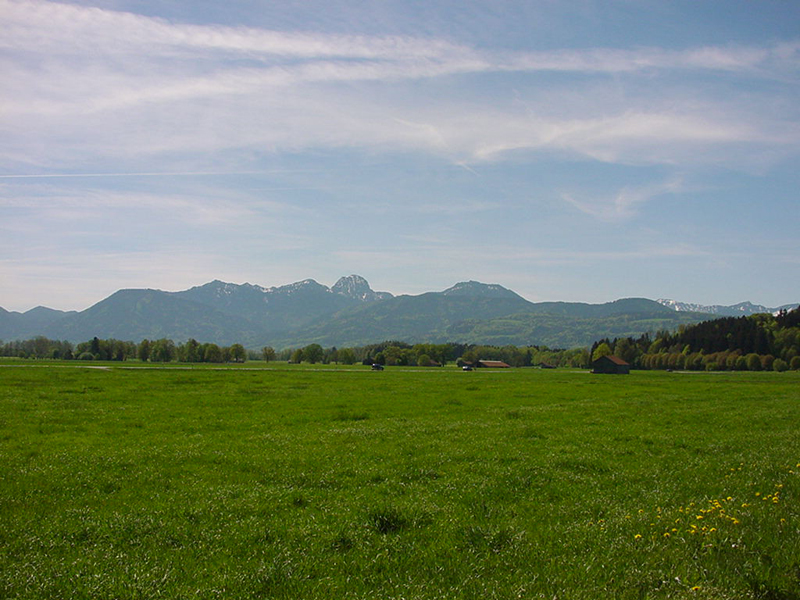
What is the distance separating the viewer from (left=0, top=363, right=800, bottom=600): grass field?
9320 mm

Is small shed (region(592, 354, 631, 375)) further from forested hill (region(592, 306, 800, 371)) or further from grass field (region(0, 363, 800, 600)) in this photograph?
grass field (region(0, 363, 800, 600))

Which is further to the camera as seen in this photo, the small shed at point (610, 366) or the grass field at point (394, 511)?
the small shed at point (610, 366)

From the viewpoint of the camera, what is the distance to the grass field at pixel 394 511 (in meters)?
9.32

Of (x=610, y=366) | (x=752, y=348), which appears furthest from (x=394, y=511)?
(x=752, y=348)

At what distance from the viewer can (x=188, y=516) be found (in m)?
12.8

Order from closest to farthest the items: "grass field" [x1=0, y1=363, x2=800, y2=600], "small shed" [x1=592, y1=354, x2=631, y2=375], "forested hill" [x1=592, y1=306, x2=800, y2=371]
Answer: "grass field" [x1=0, y1=363, x2=800, y2=600]
"small shed" [x1=592, y1=354, x2=631, y2=375]
"forested hill" [x1=592, y1=306, x2=800, y2=371]

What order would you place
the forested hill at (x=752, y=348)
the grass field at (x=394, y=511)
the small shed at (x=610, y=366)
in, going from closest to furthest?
the grass field at (x=394, y=511), the small shed at (x=610, y=366), the forested hill at (x=752, y=348)

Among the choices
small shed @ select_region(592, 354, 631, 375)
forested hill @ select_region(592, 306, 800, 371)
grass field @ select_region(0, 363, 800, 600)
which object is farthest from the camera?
forested hill @ select_region(592, 306, 800, 371)

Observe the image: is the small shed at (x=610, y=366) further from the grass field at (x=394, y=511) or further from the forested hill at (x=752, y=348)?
the grass field at (x=394, y=511)

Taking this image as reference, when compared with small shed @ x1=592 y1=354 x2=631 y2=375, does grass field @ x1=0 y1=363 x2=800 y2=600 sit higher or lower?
higher

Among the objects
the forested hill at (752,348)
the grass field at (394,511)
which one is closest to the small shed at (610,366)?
the forested hill at (752,348)

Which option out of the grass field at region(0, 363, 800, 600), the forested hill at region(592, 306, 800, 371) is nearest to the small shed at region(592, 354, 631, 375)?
the forested hill at region(592, 306, 800, 371)

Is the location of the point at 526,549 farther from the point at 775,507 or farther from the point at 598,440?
the point at 598,440

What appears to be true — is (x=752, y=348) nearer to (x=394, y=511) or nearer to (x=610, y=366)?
(x=610, y=366)
